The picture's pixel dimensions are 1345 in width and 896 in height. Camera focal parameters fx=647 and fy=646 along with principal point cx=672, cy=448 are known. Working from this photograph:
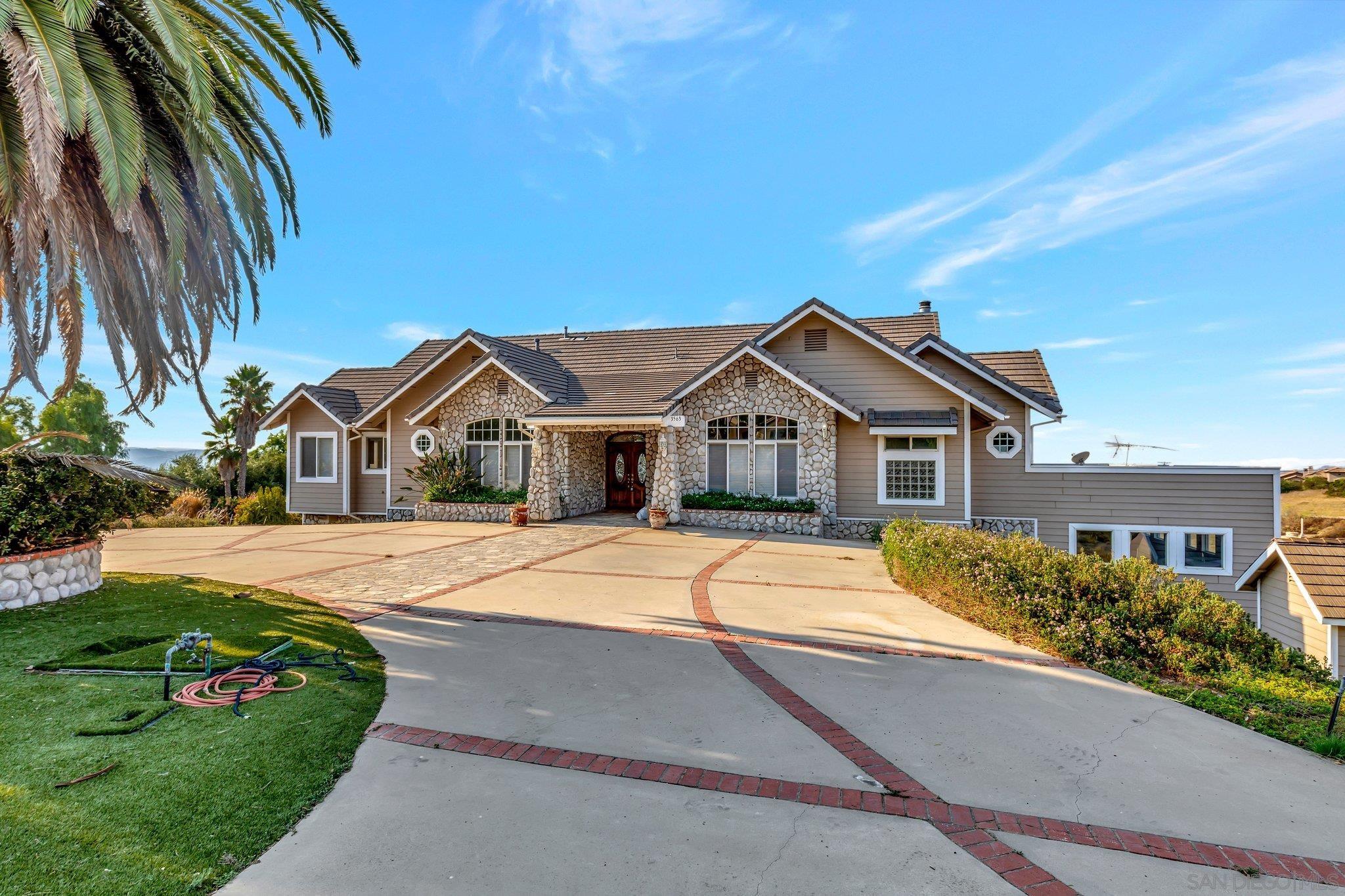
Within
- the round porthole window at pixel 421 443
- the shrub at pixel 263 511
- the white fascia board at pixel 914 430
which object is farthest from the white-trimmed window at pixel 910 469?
the shrub at pixel 263 511

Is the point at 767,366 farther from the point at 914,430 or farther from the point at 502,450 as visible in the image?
the point at 502,450

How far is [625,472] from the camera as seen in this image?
69.7 ft

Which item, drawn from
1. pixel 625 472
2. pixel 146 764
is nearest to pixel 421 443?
pixel 625 472

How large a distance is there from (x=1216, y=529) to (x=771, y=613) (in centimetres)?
1453

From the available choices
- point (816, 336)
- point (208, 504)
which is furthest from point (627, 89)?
point (208, 504)

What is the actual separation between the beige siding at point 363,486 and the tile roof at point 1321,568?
23.5 m

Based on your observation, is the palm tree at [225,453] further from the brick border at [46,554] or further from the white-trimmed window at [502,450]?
the brick border at [46,554]

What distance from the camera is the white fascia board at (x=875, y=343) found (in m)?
16.9

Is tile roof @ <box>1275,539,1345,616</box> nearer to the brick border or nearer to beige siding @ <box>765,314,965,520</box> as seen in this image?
beige siding @ <box>765,314,965,520</box>

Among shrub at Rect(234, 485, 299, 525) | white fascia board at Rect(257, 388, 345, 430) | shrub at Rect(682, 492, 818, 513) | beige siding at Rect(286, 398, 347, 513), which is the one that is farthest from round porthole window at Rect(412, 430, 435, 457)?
shrub at Rect(682, 492, 818, 513)

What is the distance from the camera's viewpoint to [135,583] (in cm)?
940

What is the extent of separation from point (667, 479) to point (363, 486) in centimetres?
1206

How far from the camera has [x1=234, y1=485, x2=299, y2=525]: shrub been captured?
22656 mm

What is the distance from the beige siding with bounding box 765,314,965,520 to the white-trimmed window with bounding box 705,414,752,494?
2.40 meters
